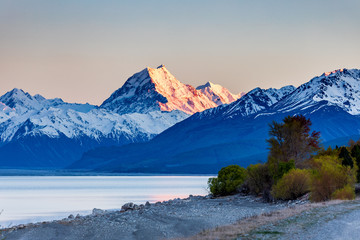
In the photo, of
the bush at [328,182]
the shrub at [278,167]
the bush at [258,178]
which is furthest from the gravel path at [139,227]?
the bush at [258,178]

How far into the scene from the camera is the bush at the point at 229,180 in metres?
81.6

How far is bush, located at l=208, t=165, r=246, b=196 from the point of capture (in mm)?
81562

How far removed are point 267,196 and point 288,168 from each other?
3.79 metres

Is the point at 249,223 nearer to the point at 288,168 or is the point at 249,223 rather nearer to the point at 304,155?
the point at 288,168

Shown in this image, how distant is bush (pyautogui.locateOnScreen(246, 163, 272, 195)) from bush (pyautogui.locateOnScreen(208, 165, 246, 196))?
666cm

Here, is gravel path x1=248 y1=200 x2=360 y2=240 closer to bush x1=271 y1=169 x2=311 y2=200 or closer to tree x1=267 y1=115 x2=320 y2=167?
bush x1=271 y1=169 x2=311 y2=200

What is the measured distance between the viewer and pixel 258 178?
239ft

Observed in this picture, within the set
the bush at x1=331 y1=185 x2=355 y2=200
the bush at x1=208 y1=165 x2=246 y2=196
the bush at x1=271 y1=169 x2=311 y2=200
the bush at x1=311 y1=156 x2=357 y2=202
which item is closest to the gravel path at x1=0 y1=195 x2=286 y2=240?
the bush at x1=311 y1=156 x2=357 y2=202

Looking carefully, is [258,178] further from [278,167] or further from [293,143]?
[293,143]

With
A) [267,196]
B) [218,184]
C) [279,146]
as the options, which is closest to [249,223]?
[267,196]

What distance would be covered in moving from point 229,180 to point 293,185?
69.2ft

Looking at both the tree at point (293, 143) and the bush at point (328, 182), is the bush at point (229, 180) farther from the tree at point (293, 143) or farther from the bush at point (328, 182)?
the bush at point (328, 182)

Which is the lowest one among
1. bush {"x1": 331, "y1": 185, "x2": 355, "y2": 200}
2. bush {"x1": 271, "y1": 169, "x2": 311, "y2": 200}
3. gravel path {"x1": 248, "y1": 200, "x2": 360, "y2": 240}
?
gravel path {"x1": 248, "y1": 200, "x2": 360, "y2": 240}

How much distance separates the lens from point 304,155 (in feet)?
250
